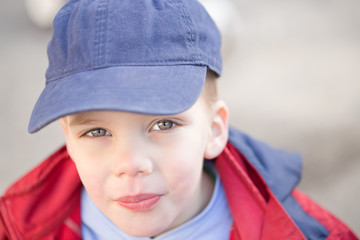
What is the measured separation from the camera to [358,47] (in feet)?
9.30

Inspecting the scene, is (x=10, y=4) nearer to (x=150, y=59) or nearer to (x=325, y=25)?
(x=325, y=25)

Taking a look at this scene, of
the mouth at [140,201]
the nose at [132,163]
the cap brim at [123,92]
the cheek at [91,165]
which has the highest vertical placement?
the cap brim at [123,92]

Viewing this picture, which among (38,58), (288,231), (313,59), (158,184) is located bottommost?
(38,58)

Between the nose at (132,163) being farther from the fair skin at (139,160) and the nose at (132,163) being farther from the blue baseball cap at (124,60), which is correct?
the blue baseball cap at (124,60)

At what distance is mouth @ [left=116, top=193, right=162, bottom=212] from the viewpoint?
100 centimetres

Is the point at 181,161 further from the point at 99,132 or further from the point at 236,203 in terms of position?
the point at 236,203

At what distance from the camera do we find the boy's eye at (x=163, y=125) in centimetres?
100

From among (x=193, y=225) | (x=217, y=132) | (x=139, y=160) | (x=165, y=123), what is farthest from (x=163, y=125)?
(x=193, y=225)

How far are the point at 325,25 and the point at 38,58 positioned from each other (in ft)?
7.32

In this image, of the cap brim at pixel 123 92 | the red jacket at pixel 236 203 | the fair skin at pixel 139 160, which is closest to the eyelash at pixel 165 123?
the fair skin at pixel 139 160

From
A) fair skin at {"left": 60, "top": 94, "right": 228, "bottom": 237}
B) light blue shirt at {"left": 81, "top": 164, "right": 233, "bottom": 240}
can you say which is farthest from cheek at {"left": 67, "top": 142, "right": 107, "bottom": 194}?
light blue shirt at {"left": 81, "top": 164, "right": 233, "bottom": 240}

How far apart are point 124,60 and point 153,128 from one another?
0.18 meters

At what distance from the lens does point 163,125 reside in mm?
1009

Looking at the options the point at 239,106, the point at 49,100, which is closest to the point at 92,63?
the point at 49,100
